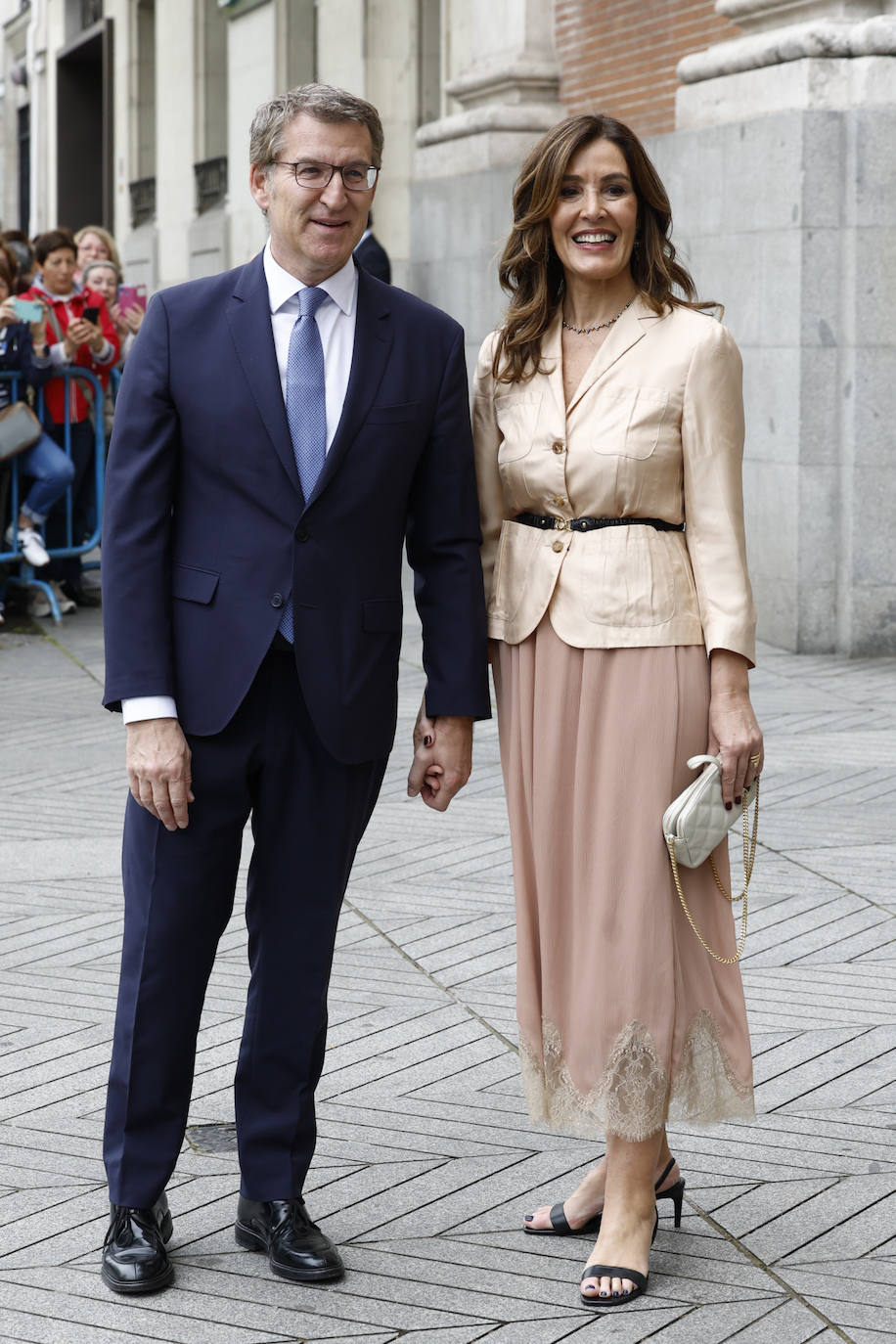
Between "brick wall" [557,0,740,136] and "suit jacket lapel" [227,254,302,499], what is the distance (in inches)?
327

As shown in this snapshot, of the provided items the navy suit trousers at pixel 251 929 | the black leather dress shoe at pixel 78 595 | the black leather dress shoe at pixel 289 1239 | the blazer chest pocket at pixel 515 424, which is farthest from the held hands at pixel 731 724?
the black leather dress shoe at pixel 78 595

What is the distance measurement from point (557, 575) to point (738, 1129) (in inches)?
53.4

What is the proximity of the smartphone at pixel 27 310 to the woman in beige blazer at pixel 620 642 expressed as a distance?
24.5 ft

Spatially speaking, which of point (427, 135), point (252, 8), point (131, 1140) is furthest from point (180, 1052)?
point (252, 8)

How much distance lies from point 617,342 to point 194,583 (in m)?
0.87

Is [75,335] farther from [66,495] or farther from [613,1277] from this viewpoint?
[613,1277]

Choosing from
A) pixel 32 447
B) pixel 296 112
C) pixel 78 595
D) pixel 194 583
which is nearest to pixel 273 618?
pixel 194 583

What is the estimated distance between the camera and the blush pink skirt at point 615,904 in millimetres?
3373

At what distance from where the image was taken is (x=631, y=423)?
335 cm

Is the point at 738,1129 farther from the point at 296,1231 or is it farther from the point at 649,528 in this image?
the point at 649,528

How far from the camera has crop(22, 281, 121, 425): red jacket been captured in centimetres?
1116

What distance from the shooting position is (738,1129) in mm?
4012

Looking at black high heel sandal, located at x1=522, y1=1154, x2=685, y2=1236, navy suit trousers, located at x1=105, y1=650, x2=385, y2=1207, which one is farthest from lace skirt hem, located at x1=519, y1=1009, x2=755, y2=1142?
navy suit trousers, located at x1=105, y1=650, x2=385, y2=1207

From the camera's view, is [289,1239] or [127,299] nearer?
[289,1239]
